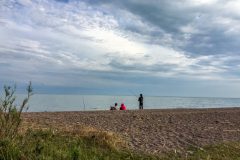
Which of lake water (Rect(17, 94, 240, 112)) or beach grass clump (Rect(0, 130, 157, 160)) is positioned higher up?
lake water (Rect(17, 94, 240, 112))

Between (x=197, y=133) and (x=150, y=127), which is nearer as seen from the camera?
(x=197, y=133)

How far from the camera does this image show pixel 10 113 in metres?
7.93

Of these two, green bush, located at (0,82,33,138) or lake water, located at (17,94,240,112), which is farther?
lake water, located at (17,94,240,112)

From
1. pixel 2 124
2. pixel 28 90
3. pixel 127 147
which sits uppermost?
pixel 28 90

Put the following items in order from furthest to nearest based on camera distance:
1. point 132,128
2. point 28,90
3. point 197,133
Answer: point 132,128
point 197,133
point 28,90

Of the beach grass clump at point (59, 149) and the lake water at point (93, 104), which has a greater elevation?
the lake water at point (93, 104)

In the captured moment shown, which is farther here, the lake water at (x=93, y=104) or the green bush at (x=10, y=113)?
the lake water at (x=93, y=104)

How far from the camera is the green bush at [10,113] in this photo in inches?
A: 304

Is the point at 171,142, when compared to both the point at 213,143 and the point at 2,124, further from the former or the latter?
the point at 2,124

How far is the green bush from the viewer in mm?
7719

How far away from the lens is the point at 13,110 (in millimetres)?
7781

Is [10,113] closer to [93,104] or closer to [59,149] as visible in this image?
[59,149]

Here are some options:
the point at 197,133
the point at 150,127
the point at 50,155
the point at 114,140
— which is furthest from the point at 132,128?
the point at 50,155

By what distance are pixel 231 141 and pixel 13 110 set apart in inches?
252
